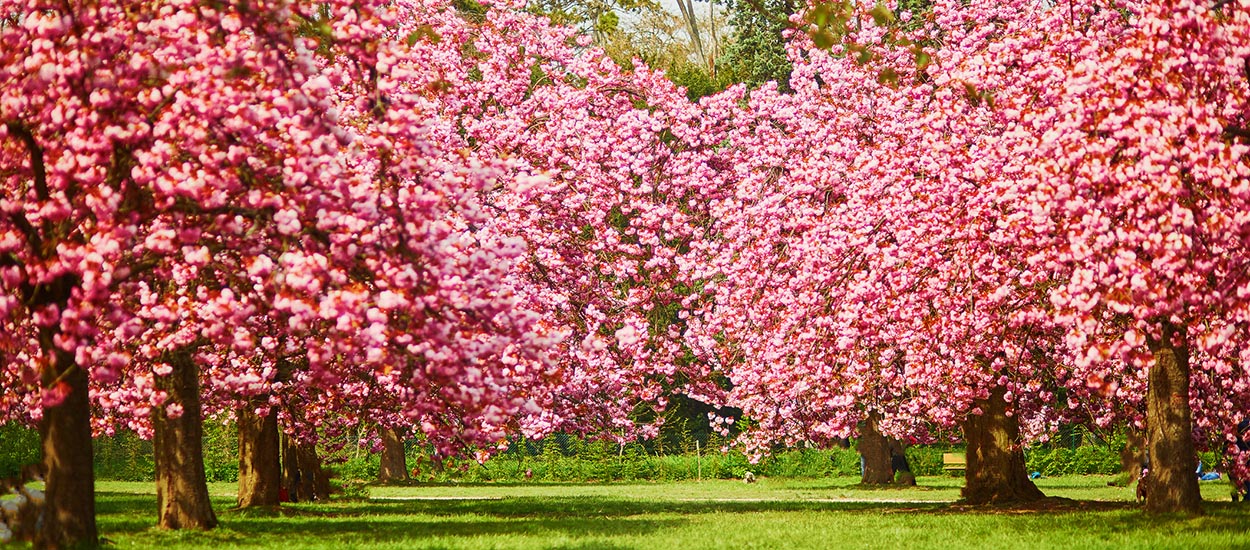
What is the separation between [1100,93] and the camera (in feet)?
47.9

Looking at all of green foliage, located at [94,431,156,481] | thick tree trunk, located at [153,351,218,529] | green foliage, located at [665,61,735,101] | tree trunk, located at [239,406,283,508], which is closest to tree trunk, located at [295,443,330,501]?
tree trunk, located at [239,406,283,508]

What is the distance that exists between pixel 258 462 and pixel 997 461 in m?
14.5

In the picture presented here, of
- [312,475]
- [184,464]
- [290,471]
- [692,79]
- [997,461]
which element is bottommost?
[997,461]

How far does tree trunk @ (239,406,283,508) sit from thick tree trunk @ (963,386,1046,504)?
45.2 ft

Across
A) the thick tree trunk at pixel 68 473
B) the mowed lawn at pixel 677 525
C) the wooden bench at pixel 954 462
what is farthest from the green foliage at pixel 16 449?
the wooden bench at pixel 954 462

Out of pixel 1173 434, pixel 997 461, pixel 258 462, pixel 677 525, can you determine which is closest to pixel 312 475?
pixel 258 462

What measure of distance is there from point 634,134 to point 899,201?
11.3m

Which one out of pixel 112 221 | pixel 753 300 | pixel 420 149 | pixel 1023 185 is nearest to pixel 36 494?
pixel 112 221

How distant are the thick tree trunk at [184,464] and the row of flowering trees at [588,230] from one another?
0.18 feet

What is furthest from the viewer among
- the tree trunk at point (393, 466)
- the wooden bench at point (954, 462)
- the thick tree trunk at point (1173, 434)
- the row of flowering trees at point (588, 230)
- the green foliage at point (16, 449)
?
the tree trunk at point (393, 466)

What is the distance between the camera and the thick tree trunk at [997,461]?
91.0 feet

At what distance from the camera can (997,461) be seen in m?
27.8

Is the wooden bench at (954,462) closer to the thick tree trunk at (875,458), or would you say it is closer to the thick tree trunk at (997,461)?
the thick tree trunk at (875,458)

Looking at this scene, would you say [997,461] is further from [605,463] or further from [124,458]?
[124,458]
